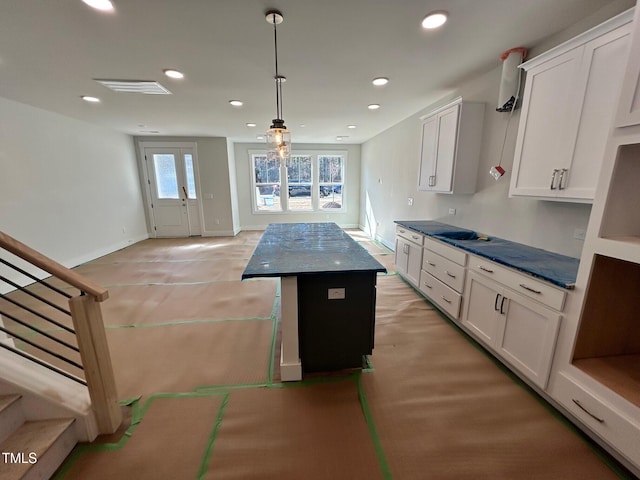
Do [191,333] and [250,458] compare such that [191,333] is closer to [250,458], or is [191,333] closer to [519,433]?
[250,458]

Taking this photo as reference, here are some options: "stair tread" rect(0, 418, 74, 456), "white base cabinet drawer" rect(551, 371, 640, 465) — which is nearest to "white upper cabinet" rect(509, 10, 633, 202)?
"white base cabinet drawer" rect(551, 371, 640, 465)

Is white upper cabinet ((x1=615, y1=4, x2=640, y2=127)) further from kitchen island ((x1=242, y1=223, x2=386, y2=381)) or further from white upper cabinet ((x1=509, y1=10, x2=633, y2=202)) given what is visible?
kitchen island ((x1=242, y1=223, x2=386, y2=381))

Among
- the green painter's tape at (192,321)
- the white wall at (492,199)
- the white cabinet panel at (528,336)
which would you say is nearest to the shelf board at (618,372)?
the white cabinet panel at (528,336)

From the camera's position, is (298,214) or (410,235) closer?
(410,235)

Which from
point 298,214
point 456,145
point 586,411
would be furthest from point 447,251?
point 298,214

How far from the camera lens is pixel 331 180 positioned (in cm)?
783

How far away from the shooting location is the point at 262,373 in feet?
6.67

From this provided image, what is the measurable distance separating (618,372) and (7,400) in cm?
328

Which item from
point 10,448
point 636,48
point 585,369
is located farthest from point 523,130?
point 10,448

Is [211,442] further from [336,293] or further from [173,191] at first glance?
[173,191]

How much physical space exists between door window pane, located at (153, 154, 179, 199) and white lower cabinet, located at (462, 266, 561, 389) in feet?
22.8

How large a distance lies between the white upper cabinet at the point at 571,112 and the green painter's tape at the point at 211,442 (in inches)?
108

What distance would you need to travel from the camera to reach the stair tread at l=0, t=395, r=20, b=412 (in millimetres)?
1288

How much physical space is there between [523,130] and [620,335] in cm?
157
